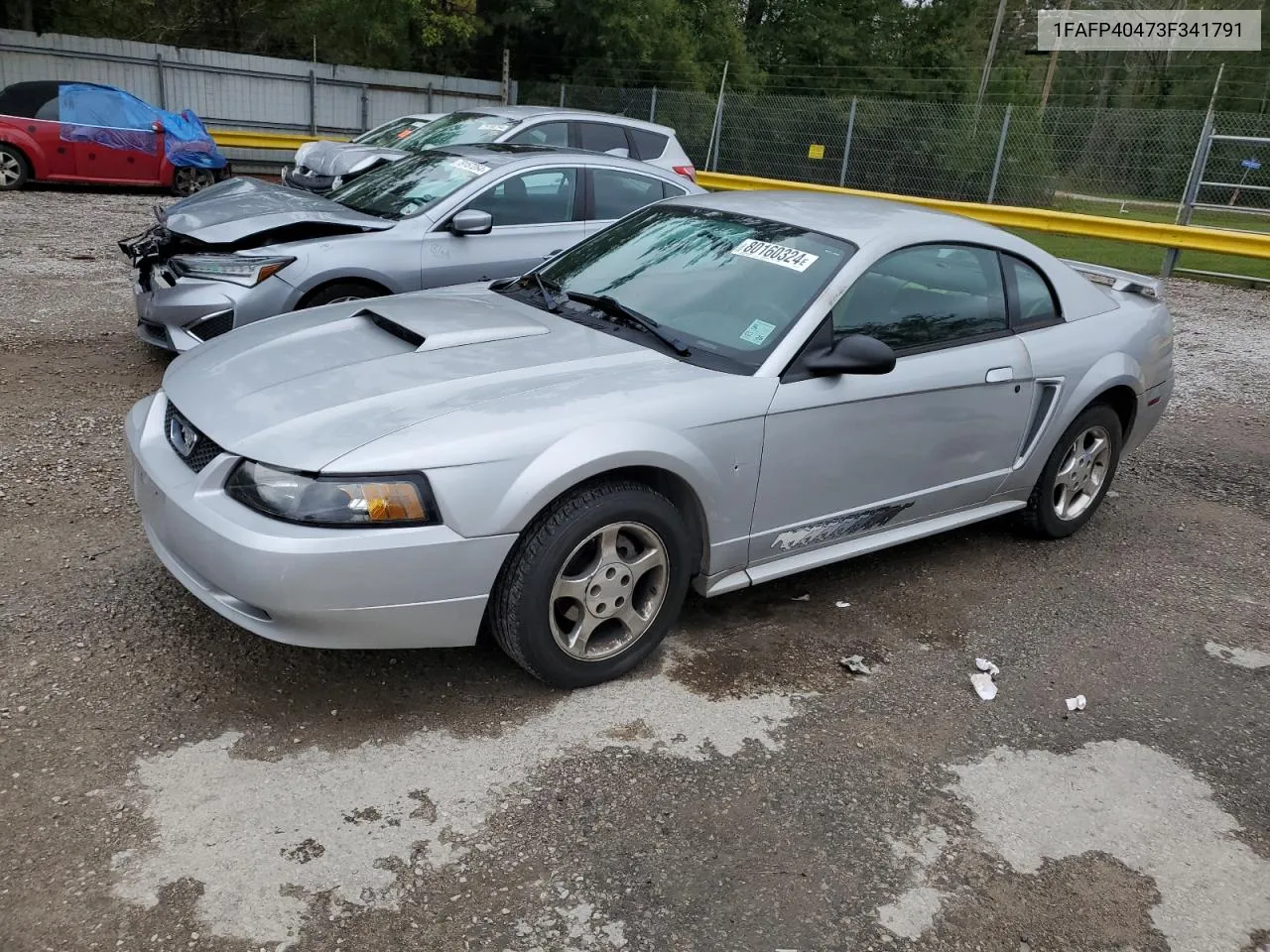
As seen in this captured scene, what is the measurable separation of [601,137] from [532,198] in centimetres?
364

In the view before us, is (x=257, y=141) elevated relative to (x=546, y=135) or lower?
lower

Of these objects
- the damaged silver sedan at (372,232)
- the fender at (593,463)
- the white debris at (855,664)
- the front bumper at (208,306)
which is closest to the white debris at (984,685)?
the white debris at (855,664)

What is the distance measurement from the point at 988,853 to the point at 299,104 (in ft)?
74.5

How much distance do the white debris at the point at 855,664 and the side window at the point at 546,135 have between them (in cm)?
719

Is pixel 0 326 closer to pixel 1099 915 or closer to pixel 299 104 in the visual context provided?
pixel 1099 915

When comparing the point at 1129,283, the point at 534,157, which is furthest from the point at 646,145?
the point at 1129,283

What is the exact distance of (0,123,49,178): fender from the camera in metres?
13.3

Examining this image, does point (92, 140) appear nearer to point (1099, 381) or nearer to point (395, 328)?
Result: point (395, 328)

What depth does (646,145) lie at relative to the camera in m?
10.4

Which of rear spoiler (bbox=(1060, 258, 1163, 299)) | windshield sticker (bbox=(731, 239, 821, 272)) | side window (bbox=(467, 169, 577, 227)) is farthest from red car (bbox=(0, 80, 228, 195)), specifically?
rear spoiler (bbox=(1060, 258, 1163, 299))

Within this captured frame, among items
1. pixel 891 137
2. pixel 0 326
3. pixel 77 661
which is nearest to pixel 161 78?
pixel 891 137

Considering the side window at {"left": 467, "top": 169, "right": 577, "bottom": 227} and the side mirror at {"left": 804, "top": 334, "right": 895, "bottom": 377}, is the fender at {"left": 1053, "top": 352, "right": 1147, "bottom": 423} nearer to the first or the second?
the side mirror at {"left": 804, "top": 334, "right": 895, "bottom": 377}

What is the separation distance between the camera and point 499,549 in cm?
315

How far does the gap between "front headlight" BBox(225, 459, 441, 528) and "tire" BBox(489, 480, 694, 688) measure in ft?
1.20
